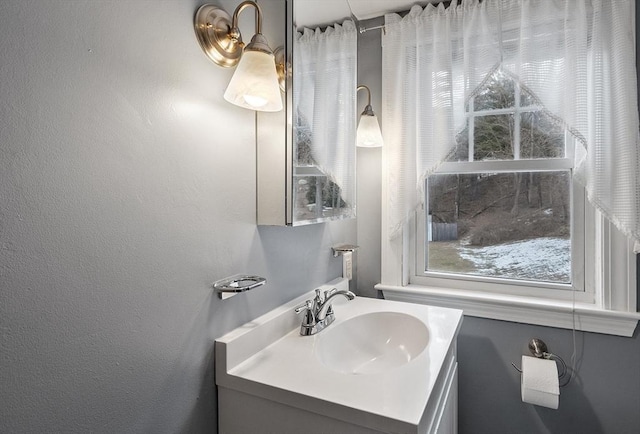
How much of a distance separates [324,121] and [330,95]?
11 cm

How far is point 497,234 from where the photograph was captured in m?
1.59

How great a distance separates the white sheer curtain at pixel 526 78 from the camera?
48.7 inches

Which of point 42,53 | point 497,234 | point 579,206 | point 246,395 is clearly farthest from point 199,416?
point 579,206

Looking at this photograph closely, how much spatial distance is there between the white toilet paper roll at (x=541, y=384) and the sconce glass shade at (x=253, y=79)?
133cm

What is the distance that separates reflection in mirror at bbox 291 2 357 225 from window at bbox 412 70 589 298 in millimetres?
516

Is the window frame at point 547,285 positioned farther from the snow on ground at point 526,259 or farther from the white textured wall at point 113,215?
the white textured wall at point 113,215

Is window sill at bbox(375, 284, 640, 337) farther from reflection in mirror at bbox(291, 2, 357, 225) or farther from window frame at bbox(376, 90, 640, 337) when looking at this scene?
reflection in mirror at bbox(291, 2, 357, 225)

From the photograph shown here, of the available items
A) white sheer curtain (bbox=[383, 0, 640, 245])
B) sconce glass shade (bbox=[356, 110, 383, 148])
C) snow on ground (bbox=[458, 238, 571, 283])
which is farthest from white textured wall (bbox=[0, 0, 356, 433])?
snow on ground (bbox=[458, 238, 571, 283])

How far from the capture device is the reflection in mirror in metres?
1.13

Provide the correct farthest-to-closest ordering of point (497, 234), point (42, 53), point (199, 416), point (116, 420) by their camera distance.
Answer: point (497, 234)
point (199, 416)
point (116, 420)
point (42, 53)

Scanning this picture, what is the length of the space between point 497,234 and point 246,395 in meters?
1.29

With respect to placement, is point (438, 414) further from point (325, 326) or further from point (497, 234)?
point (497, 234)

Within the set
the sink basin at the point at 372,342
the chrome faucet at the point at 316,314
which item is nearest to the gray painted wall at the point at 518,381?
the sink basin at the point at 372,342

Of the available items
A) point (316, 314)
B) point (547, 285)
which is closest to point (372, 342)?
point (316, 314)
